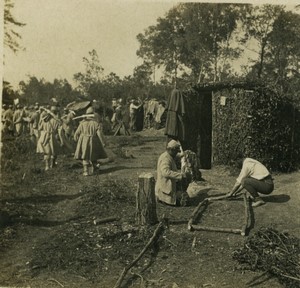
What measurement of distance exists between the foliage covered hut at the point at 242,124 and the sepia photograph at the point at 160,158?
A: 29 millimetres

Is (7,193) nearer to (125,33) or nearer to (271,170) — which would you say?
(125,33)

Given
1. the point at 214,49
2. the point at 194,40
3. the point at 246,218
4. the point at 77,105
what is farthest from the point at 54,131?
the point at 246,218

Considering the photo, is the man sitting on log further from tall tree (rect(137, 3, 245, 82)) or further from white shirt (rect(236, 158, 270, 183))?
tall tree (rect(137, 3, 245, 82))

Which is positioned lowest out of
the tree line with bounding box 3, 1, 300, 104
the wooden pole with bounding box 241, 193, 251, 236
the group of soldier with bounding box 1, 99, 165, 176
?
the wooden pole with bounding box 241, 193, 251, 236

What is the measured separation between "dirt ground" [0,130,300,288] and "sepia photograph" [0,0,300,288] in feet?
0.07

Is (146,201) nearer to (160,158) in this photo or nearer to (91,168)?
(160,158)

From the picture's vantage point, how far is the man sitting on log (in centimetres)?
736

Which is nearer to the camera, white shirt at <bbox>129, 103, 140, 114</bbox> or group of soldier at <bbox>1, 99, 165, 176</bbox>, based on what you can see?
group of soldier at <bbox>1, 99, 165, 176</bbox>

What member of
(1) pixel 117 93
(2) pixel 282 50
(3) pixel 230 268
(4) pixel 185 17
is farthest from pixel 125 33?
(1) pixel 117 93

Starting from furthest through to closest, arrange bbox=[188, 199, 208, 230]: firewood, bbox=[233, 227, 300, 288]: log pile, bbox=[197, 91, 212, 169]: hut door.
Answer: bbox=[197, 91, 212, 169]: hut door, bbox=[188, 199, 208, 230]: firewood, bbox=[233, 227, 300, 288]: log pile

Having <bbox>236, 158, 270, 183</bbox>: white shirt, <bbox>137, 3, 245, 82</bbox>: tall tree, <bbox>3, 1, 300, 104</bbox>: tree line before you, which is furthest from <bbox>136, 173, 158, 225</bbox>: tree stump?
<bbox>137, 3, 245, 82</bbox>: tall tree

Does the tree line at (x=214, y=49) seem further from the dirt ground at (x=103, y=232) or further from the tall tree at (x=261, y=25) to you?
the dirt ground at (x=103, y=232)

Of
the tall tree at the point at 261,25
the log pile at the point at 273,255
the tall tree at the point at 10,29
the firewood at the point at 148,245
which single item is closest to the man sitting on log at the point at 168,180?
the firewood at the point at 148,245

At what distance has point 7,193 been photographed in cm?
684
